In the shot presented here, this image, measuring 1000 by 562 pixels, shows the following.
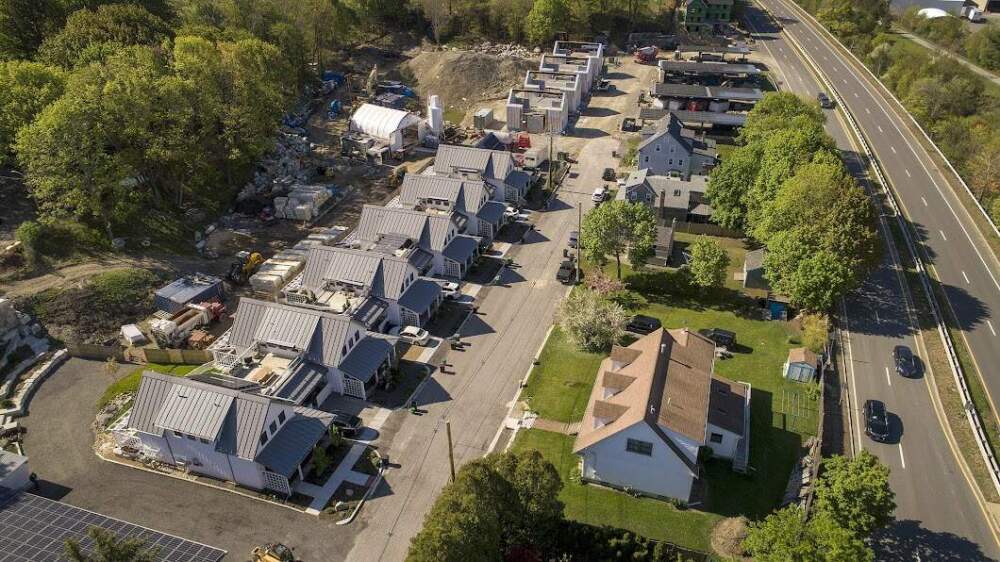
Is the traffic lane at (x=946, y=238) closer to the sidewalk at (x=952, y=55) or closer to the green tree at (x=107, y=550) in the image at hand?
the sidewalk at (x=952, y=55)

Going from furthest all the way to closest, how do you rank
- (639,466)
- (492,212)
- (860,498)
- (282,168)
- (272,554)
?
1. (282,168)
2. (492,212)
3. (639,466)
4. (272,554)
5. (860,498)

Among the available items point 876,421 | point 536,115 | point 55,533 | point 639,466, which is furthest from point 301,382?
point 536,115

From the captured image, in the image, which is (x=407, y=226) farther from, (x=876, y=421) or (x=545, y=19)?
(x=545, y=19)

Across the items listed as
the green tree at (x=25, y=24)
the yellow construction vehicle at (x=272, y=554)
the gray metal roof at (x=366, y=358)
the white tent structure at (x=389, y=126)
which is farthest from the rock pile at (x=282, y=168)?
the yellow construction vehicle at (x=272, y=554)

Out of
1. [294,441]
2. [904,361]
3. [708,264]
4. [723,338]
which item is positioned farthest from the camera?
[708,264]

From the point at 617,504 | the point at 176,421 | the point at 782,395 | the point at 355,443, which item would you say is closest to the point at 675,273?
the point at 782,395

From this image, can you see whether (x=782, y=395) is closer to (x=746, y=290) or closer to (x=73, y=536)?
(x=746, y=290)

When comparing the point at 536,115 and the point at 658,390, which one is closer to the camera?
the point at 658,390

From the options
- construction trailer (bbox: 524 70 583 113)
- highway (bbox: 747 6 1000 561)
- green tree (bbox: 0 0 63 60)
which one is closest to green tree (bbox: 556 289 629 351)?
highway (bbox: 747 6 1000 561)
